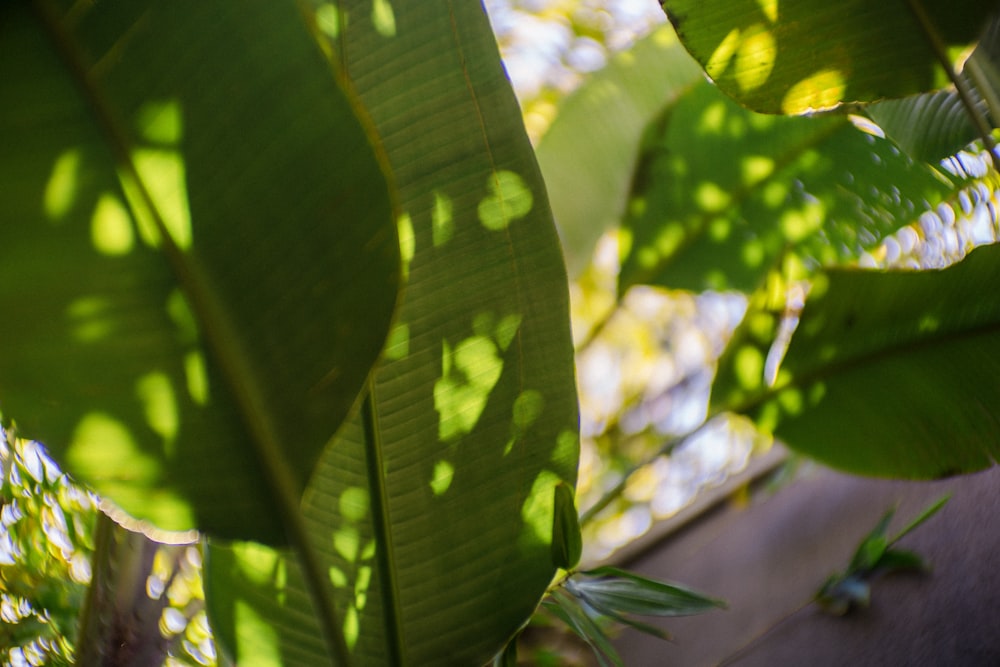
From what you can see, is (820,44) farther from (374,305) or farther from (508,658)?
(508,658)

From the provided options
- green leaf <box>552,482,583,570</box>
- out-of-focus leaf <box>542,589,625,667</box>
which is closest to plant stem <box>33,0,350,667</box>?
green leaf <box>552,482,583,570</box>

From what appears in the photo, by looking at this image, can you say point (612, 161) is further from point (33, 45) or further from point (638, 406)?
point (33, 45)

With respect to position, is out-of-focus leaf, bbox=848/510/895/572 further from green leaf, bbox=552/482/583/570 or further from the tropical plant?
green leaf, bbox=552/482/583/570

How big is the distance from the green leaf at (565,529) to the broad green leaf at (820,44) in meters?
0.31

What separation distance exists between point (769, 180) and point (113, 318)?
0.72 m

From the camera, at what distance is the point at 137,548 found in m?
0.65

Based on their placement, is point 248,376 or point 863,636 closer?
point 248,376

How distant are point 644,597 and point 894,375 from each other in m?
0.28

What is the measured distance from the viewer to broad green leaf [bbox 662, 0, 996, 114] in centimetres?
48

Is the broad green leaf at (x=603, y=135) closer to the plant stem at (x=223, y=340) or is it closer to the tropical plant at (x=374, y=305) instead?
the tropical plant at (x=374, y=305)

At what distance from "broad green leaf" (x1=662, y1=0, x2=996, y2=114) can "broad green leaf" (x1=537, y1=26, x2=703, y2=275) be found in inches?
12.5

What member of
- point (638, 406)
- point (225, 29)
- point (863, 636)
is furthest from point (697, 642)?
point (225, 29)

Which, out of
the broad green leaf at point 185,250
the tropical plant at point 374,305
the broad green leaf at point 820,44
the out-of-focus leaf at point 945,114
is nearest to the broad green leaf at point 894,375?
the tropical plant at point 374,305

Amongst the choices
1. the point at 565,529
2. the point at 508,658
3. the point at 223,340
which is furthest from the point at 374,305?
the point at 508,658
